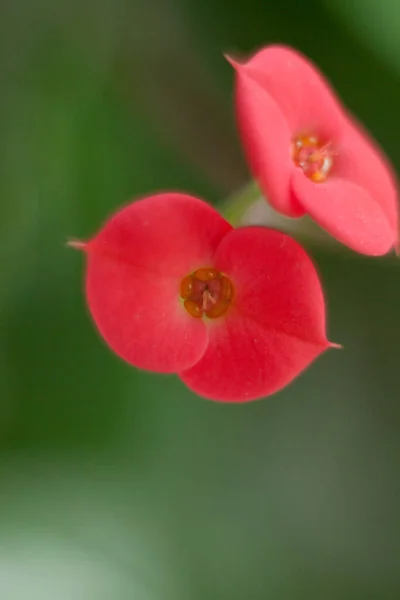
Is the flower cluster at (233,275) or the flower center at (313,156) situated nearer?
the flower cluster at (233,275)

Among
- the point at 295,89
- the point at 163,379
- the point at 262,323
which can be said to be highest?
the point at 163,379

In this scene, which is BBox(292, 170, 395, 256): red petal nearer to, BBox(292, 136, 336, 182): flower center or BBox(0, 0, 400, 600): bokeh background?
BBox(292, 136, 336, 182): flower center

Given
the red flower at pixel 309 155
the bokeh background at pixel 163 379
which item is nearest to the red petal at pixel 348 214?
the red flower at pixel 309 155

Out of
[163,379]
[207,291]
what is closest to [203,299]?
[207,291]

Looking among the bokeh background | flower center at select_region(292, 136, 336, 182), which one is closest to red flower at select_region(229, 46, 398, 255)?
flower center at select_region(292, 136, 336, 182)

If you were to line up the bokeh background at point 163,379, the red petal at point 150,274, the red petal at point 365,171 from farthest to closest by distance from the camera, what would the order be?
the bokeh background at point 163,379 < the red petal at point 365,171 < the red petal at point 150,274

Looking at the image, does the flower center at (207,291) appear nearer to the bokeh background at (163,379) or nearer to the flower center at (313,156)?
the flower center at (313,156)

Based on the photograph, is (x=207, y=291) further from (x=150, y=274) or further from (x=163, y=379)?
(x=163, y=379)

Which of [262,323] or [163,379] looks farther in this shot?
[163,379]
